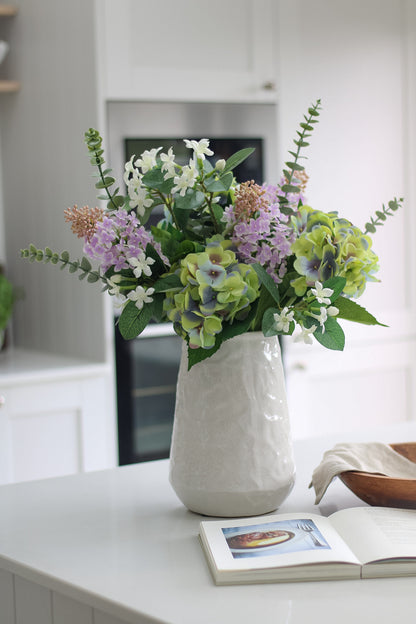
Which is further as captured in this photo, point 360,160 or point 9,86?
point 360,160

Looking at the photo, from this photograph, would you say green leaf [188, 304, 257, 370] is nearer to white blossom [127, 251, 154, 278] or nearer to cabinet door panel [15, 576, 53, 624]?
white blossom [127, 251, 154, 278]

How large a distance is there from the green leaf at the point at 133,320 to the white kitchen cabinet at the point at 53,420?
4.17 feet

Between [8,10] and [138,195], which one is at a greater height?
[8,10]

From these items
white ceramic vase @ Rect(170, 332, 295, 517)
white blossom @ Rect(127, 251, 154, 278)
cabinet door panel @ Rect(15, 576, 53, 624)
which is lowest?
cabinet door panel @ Rect(15, 576, 53, 624)

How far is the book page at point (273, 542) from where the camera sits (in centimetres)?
98

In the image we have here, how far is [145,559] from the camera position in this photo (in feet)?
3.50

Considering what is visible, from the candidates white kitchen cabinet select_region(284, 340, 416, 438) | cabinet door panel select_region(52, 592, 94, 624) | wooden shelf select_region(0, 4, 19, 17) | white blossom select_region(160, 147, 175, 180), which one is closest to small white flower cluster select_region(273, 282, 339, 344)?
white blossom select_region(160, 147, 175, 180)

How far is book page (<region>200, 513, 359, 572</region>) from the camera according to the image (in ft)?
3.22

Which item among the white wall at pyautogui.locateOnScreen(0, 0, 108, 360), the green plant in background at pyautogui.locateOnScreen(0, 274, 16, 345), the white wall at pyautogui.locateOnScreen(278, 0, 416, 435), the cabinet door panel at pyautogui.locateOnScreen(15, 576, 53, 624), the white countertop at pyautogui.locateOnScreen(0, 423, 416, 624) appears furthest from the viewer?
the white wall at pyautogui.locateOnScreen(278, 0, 416, 435)

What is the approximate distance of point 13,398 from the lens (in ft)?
7.68

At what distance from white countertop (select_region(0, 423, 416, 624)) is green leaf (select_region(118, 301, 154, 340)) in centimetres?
29

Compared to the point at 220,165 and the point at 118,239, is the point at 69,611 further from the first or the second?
the point at 220,165

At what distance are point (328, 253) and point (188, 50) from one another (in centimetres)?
162

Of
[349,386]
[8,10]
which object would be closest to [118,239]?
[8,10]
